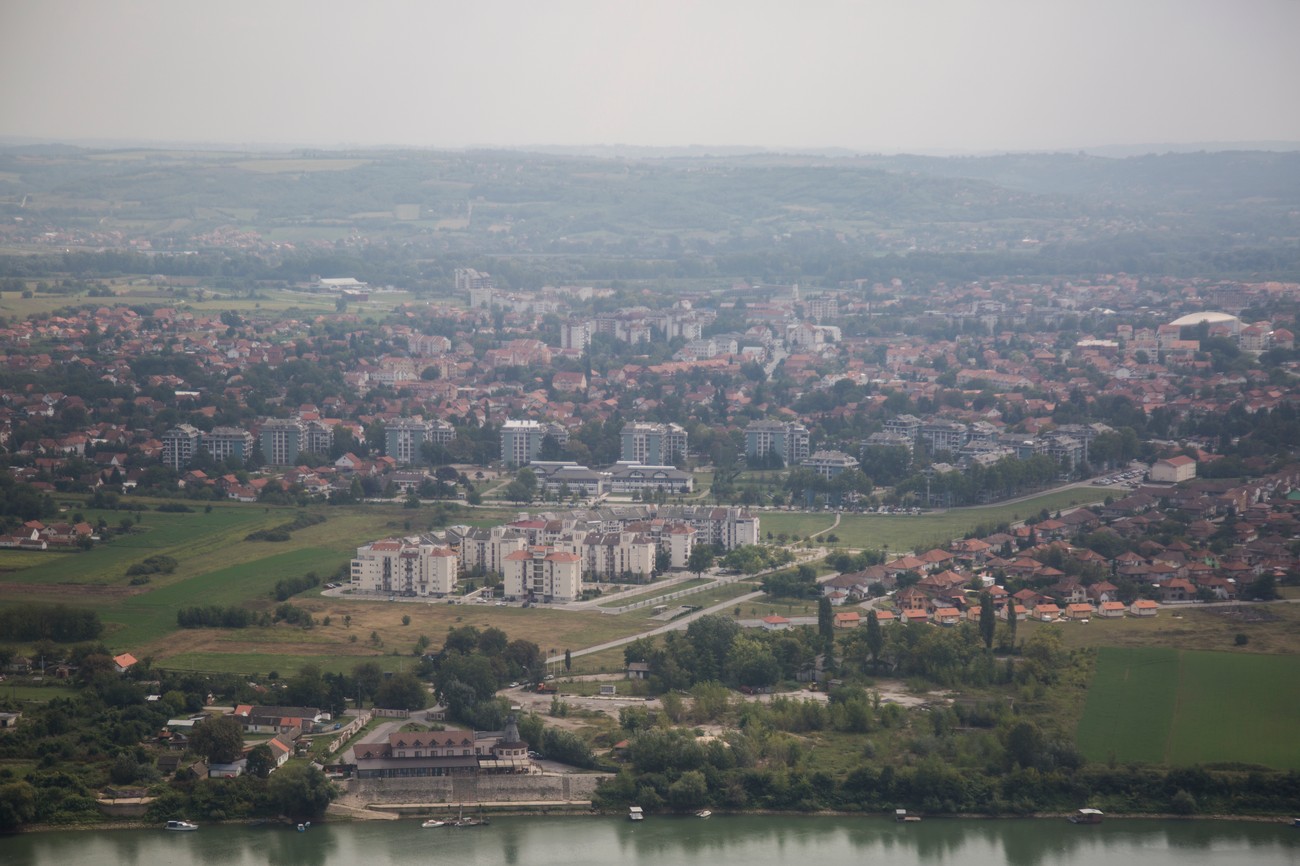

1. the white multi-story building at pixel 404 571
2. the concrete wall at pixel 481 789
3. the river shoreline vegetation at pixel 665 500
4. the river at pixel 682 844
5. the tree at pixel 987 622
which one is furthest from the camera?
the white multi-story building at pixel 404 571

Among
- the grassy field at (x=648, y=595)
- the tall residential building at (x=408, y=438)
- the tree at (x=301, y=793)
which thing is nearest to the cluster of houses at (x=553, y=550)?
the grassy field at (x=648, y=595)

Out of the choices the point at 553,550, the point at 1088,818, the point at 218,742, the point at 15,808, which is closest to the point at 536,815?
the point at 218,742

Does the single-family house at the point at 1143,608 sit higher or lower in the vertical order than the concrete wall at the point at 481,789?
higher

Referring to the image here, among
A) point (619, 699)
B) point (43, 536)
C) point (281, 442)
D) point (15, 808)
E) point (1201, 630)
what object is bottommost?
point (281, 442)

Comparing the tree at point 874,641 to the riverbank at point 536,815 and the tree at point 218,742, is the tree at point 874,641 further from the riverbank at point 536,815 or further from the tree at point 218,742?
the tree at point 218,742

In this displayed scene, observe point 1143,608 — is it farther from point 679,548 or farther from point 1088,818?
point 1088,818
